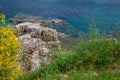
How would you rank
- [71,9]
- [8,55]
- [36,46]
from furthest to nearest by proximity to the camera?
[71,9] → [36,46] → [8,55]

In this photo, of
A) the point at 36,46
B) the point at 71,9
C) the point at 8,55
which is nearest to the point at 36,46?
the point at 36,46

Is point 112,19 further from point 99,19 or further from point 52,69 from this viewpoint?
point 52,69

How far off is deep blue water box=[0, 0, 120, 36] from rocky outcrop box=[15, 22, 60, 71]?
6.44 m

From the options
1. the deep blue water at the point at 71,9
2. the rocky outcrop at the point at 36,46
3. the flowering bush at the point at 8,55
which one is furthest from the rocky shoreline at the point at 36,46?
the deep blue water at the point at 71,9

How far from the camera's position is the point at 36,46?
44.8 feet

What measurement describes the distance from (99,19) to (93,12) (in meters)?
3.45

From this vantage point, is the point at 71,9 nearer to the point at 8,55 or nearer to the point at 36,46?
the point at 36,46

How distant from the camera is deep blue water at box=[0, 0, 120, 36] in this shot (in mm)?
25288

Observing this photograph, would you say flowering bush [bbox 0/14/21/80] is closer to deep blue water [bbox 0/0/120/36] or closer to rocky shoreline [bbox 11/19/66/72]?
rocky shoreline [bbox 11/19/66/72]

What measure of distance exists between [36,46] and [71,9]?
15.6 meters

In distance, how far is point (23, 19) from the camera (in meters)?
24.7

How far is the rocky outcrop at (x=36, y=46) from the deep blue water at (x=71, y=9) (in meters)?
6.44

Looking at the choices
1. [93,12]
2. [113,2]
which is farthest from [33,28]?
[113,2]

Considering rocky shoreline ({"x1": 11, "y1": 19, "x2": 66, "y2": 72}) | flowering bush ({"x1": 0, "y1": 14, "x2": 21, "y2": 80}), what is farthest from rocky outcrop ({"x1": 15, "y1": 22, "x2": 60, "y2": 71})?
Answer: flowering bush ({"x1": 0, "y1": 14, "x2": 21, "y2": 80})
